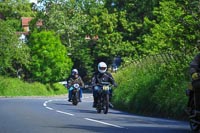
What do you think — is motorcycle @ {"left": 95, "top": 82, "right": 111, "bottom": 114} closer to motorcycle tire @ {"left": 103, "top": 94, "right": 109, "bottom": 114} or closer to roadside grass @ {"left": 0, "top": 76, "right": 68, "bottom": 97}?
motorcycle tire @ {"left": 103, "top": 94, "right": 109, "bottom": 114}

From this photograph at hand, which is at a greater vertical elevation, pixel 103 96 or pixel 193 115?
pixel 103 96

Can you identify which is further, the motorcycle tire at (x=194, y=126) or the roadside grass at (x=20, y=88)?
the roadside grass at (x=20, y=88)

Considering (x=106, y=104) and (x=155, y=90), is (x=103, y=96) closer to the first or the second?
(x=106, y=104)

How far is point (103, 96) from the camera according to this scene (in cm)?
2116

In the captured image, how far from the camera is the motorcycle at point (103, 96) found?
20.9m

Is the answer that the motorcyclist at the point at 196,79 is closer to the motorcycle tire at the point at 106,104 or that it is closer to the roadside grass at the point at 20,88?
the motorcycle tire at the point at 106,104

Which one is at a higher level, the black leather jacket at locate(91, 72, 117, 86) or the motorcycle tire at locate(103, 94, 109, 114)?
the black leather jacket at locate(91, 72, 117, 86)

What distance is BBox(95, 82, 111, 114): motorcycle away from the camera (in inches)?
823

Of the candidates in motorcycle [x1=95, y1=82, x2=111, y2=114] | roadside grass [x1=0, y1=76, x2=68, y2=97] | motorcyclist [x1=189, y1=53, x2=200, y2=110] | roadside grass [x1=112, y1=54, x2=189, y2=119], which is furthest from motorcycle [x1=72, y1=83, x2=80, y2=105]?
roadside grass [x1=0, y1=76, x2=68, y2=97]

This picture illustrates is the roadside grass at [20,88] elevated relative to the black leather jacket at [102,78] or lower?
lower

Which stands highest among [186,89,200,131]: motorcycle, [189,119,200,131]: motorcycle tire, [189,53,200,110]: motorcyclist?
[189,53,200,110]: motorcyclist

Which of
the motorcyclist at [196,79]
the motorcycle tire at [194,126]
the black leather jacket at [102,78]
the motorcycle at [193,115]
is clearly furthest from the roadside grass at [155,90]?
the motorcyclist at [196,79]

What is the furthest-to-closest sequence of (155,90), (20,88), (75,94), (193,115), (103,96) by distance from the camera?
(20,88), (75,94), (155,90), (103,96), (193,115)

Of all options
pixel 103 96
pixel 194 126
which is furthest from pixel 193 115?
pixel 103 96
